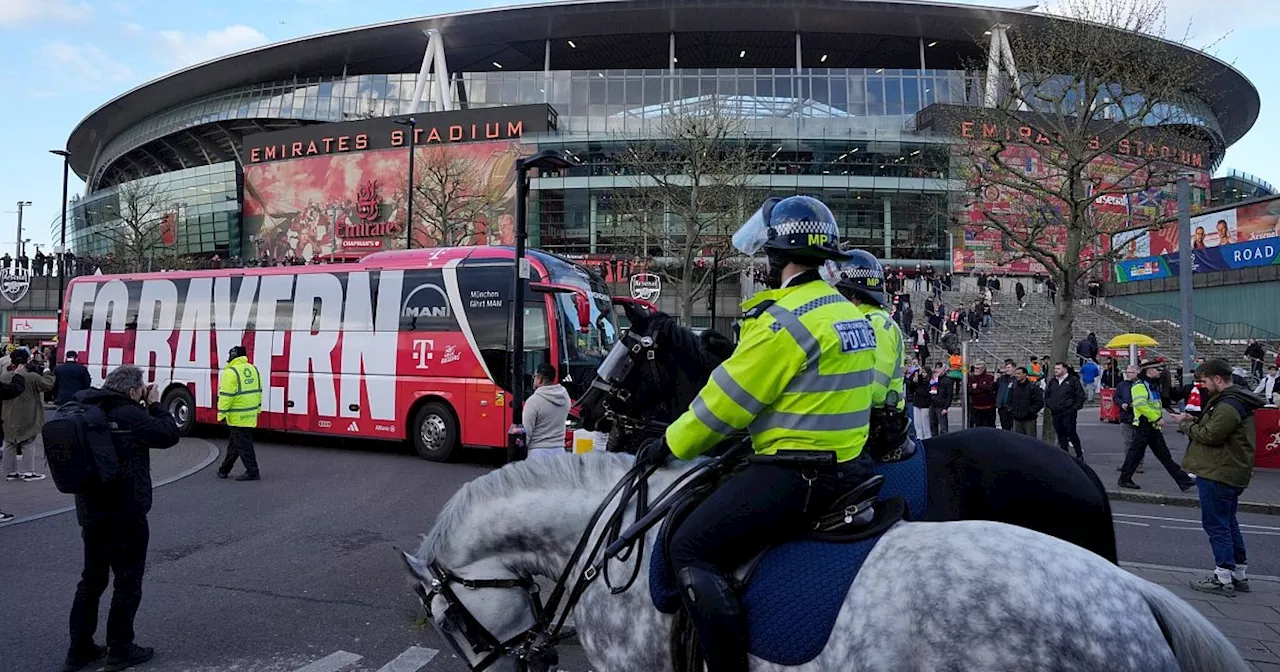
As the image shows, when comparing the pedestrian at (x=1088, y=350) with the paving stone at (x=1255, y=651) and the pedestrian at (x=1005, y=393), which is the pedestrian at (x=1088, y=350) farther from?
the paving stone at (x=1255, y=651)

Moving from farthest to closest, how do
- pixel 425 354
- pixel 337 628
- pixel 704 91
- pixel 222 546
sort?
pixel 704 91, pixel 425 354, pixel 222 546, pixel 337 628

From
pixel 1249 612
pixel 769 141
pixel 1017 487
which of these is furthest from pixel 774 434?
pixel 769 141

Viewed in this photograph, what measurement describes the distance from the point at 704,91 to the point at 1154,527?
44845mm

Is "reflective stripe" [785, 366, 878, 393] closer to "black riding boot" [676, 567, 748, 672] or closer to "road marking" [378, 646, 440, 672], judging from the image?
"black riding boot" [676, 567, 748, 672]

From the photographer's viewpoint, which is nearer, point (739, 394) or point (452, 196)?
point (739, 394)

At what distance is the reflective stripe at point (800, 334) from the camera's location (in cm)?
242

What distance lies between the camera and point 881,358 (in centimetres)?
345

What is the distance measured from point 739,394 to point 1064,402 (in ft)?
40.8

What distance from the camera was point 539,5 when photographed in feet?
172

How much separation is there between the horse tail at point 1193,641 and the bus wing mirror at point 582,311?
1128 cm

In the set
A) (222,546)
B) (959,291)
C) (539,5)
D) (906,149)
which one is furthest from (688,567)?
(539,5)

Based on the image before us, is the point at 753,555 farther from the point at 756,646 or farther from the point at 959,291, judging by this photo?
the point at 959,291

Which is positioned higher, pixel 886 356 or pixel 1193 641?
pixel 886 356

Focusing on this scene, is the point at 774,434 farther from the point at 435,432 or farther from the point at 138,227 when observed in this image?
the point at 138,227
